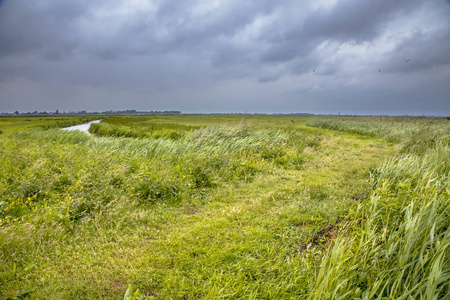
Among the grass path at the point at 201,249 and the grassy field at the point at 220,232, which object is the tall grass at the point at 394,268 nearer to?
the grassy field at the point at 220,232

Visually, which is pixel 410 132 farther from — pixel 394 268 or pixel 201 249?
pixel 201 249

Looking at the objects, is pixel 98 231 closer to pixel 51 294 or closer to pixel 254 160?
pixel 51 294

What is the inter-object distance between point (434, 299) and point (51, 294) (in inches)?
152

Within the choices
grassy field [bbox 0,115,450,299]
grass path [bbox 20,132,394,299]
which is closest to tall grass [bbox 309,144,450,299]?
grassy field [bbox 0,115,450,299]

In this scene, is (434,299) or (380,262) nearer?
(434,299)

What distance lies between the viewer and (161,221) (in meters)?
4.38

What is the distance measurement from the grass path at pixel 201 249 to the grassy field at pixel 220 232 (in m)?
0.02

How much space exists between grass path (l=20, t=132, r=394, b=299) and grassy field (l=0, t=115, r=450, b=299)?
0.06ft

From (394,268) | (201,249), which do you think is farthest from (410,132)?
(201,249)

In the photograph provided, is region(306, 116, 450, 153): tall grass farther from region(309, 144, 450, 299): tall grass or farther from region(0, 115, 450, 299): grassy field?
region(309, 144, 450, 299): tall grass

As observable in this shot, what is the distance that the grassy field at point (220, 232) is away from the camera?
8.23 feet

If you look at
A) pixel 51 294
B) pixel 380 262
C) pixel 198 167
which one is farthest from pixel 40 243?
pixel 380 262

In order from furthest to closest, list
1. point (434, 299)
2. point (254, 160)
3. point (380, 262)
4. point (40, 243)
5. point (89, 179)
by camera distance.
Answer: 1. point (254, 160)
2. point (89, 179)
3. point (40, 243)
4. point (380, 262)
5. point (434, 299)

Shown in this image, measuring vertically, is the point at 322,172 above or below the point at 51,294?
above
